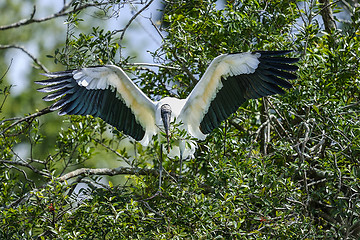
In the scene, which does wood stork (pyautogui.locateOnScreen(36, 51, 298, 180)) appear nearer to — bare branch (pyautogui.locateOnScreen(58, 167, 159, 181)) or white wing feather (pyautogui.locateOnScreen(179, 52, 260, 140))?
white wing feather (pyautogui.locateOnScreen(179, 52, 260, 140))

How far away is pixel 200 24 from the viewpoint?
4.53 m

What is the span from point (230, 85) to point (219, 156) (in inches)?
26.9

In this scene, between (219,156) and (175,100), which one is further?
(175,100)

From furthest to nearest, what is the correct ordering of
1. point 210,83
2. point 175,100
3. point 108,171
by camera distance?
point 175,100 < point 108,171 < point 210,83

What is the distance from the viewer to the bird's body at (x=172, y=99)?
4.15 m

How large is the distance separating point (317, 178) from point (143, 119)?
5.25 feet

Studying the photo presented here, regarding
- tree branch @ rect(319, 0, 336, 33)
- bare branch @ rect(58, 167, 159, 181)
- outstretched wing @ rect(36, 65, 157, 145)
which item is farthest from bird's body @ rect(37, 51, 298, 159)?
tree branch @ rect(319, 0, 336, 33)

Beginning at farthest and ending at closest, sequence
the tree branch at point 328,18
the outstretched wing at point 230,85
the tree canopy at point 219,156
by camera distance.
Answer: the tree branch at point 328,18
the outstretched wing at point 230,85
the tree canopy at point 219,156

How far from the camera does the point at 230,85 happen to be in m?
4.42

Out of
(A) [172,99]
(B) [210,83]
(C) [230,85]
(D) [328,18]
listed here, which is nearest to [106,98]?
A: (A) [172,99]

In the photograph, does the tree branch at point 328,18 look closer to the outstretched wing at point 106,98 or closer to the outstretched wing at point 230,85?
the outstretched wing at point 230,85

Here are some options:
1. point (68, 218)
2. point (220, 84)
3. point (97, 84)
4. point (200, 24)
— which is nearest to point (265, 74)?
point (220, 84)

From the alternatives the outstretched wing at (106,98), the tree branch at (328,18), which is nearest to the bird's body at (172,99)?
the outstretched wing at (106,98)

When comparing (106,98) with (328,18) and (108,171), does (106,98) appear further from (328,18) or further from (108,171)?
(328,18)
